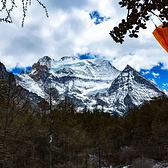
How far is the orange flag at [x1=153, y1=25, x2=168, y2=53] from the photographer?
5.73 feet

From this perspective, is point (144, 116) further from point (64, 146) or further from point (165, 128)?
point (64, 146)

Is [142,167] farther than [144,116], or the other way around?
[144,116]

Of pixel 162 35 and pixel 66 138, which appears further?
pixel 66 138

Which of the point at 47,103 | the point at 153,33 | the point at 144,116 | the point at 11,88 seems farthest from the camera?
the point at 144,116

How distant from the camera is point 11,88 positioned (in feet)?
23.1

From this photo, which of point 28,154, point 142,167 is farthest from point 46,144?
point 142,167

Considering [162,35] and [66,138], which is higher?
[162,35]

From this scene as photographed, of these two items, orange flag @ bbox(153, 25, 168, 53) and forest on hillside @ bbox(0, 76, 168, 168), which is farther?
forest on hillside @ bbox(0, 76, 168, 168)

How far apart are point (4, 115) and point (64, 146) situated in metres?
12.0

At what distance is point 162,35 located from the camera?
176 cm

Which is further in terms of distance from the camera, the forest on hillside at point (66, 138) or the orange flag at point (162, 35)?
the forest on hillside at point (66, 138)

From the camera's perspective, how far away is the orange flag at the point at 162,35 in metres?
1.75

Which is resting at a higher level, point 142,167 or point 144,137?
point 144,137

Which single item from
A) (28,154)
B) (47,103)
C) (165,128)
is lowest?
(28,154)
